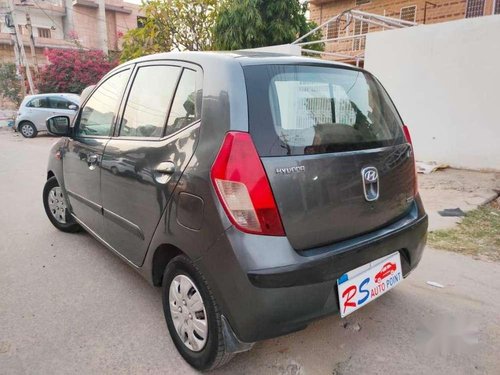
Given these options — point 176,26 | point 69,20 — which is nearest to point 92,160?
point 176,26

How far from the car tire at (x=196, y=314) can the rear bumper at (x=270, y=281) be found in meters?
0.09

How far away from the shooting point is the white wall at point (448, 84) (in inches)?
243

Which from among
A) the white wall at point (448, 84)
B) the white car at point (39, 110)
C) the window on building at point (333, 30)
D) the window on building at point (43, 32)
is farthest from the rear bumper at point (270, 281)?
the window on building at point (43, 32)

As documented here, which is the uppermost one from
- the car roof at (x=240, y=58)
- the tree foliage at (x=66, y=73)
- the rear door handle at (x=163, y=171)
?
the tree foliage at (x=66, y=73)

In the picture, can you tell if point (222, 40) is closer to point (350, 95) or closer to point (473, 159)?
point (473, 159)

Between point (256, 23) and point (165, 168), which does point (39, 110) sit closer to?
point (256, 23)

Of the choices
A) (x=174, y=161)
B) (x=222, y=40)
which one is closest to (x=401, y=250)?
(x=174, y=161)

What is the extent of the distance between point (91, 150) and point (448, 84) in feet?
20.2

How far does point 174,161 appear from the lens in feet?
6.57

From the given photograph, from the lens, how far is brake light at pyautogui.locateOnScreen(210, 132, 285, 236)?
1.67 m

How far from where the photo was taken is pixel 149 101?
2424 millimetres

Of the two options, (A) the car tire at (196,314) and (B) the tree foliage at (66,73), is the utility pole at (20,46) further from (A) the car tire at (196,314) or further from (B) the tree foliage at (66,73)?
(A) the car tire at (196,314)

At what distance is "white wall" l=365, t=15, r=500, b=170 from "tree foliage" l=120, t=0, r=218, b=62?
6469 millimetres

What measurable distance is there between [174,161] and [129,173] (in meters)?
0.52
